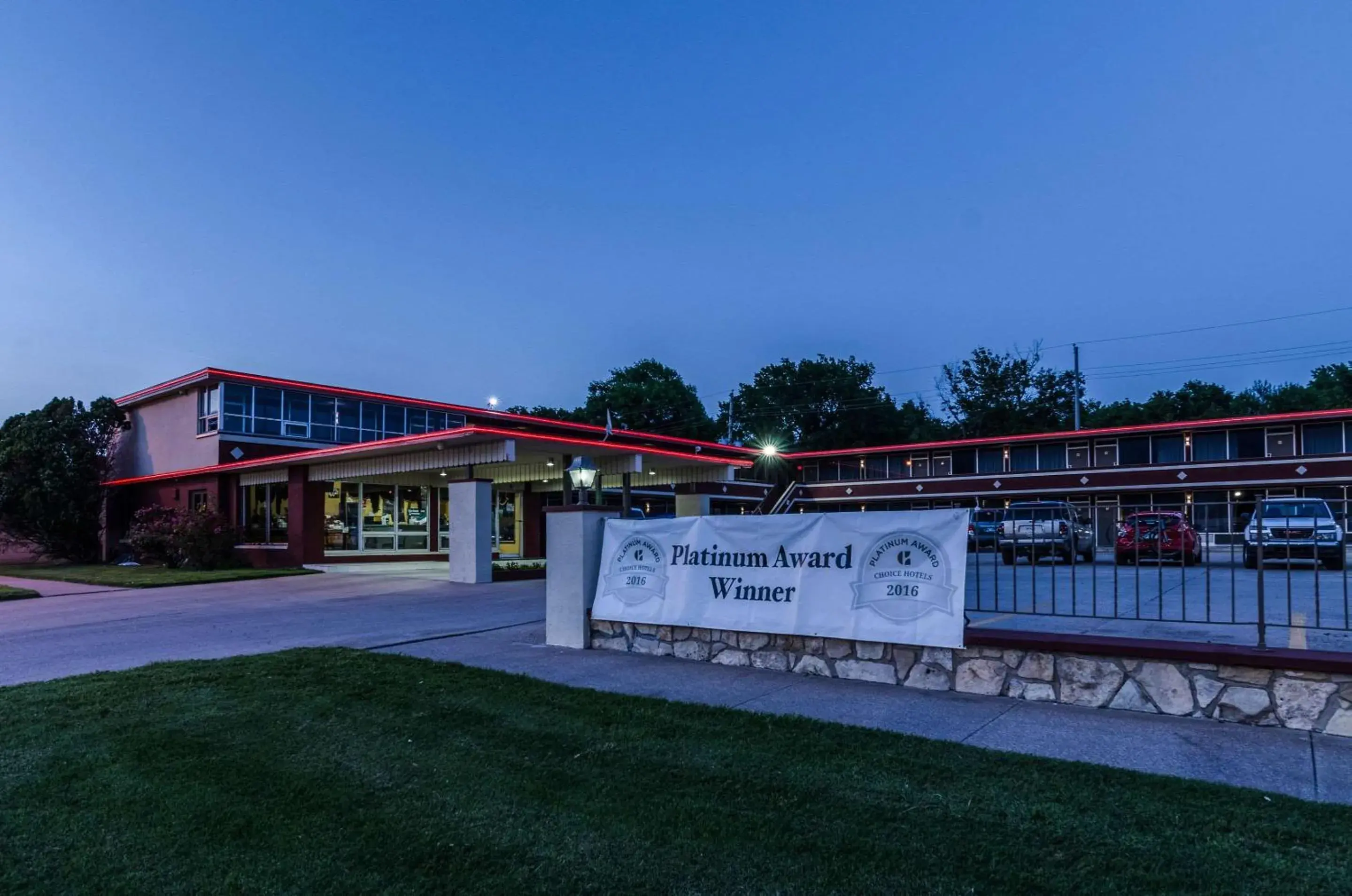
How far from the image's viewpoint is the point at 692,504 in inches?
1027

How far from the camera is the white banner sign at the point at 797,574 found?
277 inches

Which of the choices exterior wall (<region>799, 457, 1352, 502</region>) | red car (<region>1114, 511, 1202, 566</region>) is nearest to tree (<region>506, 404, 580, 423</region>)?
exterior wall (<region>799, 457, 1352, 502</region>)

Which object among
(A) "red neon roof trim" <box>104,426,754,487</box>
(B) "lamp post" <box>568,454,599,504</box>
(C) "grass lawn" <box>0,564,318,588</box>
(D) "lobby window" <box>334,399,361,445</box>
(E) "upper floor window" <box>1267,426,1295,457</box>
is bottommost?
(C) "grass lawn" <box>0,564,318,588</box>

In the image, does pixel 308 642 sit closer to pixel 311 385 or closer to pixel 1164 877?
pixel 1164 877

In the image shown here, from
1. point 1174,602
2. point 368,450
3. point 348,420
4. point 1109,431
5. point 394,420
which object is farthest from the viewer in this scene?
point 1109,431

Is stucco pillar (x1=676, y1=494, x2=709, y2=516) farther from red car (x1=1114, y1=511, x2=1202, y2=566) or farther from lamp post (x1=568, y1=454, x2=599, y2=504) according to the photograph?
lamp post (x1=568, y1=454, x2=599, y2=504)

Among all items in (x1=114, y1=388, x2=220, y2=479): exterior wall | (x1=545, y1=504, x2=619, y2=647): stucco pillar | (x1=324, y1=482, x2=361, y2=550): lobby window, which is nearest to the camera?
(x1=545, y1=504, x2=619, y2=647): stucco pillar

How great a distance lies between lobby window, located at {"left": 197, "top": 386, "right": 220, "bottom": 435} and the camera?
26.8 meters

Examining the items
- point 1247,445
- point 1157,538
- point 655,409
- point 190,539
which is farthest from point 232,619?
point 655,409

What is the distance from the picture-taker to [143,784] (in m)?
4.68

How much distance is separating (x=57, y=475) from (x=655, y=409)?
4323 centimetres

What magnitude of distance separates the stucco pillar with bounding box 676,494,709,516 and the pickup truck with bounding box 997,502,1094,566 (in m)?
13.0

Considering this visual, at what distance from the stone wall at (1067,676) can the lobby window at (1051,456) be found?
35.6m

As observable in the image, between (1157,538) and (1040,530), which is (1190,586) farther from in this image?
(1157,538)
